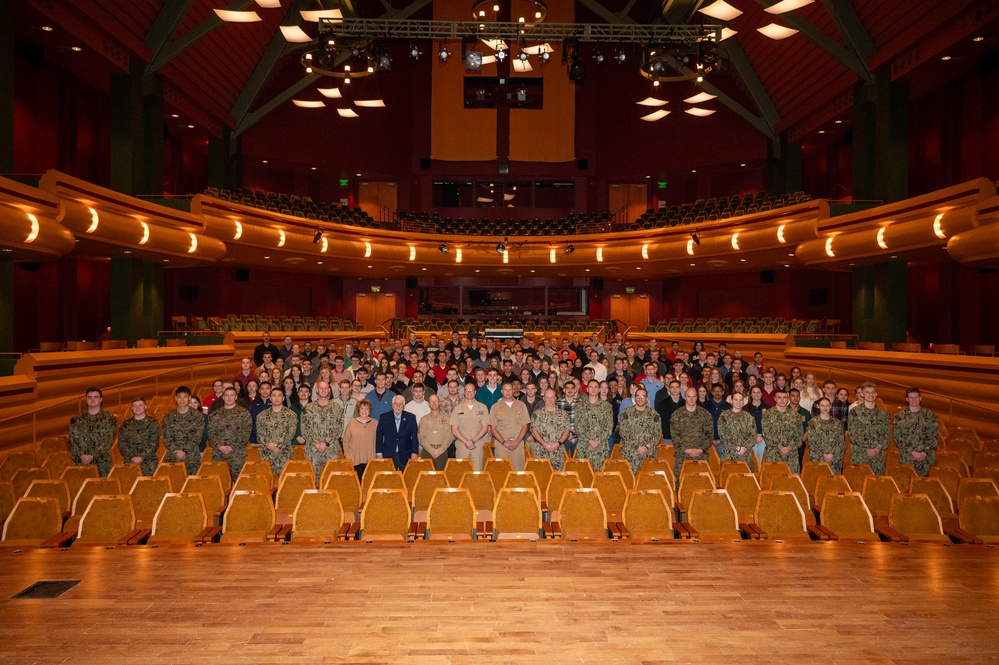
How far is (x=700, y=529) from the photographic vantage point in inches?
227

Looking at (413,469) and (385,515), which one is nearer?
(385,515)

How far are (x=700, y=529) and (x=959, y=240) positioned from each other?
9720 mm

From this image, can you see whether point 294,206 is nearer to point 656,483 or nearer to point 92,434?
point 92,434

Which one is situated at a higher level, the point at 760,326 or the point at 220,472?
the point at 760,326

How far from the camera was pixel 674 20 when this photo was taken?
22.1m

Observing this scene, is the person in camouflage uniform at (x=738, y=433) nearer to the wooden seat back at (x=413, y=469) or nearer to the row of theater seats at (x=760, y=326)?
the wooden seat back at (x=413, y=469)

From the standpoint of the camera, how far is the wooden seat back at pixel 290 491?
6.23 m

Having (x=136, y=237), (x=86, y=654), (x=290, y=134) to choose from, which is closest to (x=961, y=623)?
(x=86, y=654)

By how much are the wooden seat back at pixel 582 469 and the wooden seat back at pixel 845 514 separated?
210 cm

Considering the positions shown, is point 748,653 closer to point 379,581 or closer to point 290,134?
point 379,581

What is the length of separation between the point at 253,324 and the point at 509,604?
18605 millimetres

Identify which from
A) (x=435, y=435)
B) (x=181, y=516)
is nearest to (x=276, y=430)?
(x=181, y=516)

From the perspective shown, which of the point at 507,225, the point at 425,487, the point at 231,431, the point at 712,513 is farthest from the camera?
the point at 507,225

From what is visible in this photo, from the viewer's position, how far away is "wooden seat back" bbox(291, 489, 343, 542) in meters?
5.65
